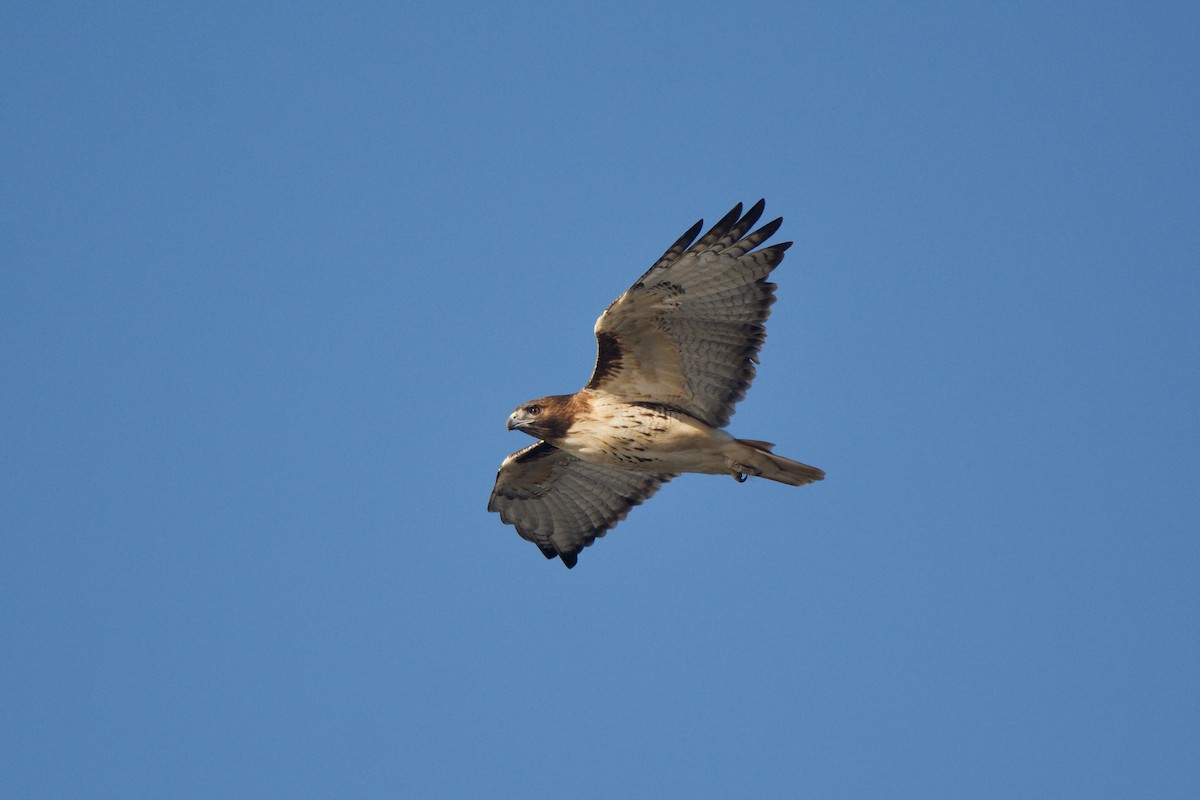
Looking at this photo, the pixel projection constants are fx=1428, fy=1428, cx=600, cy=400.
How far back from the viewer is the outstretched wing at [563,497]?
44.9 ft

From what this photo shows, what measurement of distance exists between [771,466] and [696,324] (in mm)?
1347

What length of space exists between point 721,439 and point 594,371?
4.08 ft

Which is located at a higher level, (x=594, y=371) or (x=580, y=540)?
(x=594, y=371)

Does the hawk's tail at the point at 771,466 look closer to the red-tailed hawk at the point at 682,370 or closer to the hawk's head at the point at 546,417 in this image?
the red-tailed hawk at the point at 682,370

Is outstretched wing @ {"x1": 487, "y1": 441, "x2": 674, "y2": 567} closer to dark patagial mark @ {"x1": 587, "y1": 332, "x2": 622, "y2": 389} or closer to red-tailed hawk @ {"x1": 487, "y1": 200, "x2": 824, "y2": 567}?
red-tailed hawk @ {"x1": 487, "y1": 200, "x2": 824, "y2": 567}

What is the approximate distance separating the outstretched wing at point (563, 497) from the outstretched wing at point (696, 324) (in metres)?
1.52

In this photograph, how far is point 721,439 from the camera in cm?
1209

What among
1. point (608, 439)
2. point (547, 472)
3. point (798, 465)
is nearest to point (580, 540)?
point (547, 472)

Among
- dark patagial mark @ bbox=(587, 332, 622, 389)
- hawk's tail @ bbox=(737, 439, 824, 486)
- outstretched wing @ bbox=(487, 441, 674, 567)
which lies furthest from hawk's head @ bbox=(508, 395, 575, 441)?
hawk's tail @ bbox=(737, 439, 824, 486)

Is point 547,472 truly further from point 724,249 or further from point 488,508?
point 724,249

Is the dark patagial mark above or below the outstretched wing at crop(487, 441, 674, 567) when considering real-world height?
above

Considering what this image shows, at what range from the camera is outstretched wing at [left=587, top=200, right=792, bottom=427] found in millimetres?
11664

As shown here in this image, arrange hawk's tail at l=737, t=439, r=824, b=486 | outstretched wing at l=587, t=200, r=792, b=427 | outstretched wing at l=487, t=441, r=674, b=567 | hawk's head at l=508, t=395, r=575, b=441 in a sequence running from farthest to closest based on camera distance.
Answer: outstretched wing at l=487, t=441, r=674, b=567
hawk's head at l=508, t=395, r=575, b=441
hawk's tail at l=737, t=439, r=824, b=486
outstretched wing at l=587, t=200, r=792, b=427

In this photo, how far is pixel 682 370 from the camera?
12.2m
